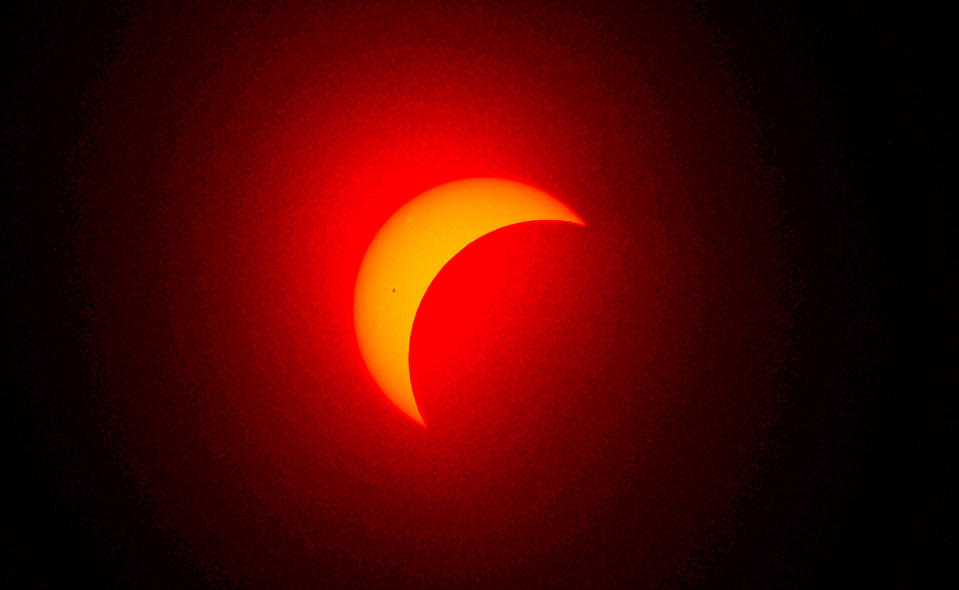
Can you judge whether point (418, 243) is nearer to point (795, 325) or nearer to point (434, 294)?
point (434, 294)

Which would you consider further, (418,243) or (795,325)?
(795,325)

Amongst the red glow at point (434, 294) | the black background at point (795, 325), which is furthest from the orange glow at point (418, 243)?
the black background at point (795, 325)

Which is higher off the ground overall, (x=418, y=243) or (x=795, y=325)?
(x=418, y=243)

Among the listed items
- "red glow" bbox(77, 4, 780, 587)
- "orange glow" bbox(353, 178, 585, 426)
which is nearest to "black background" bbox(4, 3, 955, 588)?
"red glow" bbox(77, 4, 780, 587)

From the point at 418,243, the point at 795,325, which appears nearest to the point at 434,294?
the point at 418,243

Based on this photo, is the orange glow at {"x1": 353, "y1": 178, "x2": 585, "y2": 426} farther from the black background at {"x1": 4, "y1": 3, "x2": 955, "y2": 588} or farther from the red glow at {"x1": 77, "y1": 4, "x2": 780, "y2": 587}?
the black background at {"x1": 4, "y1": 3, "x2": 955, "y2": 588}

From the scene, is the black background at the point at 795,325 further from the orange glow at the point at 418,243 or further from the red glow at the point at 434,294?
the orange glow at the point at 418,243
